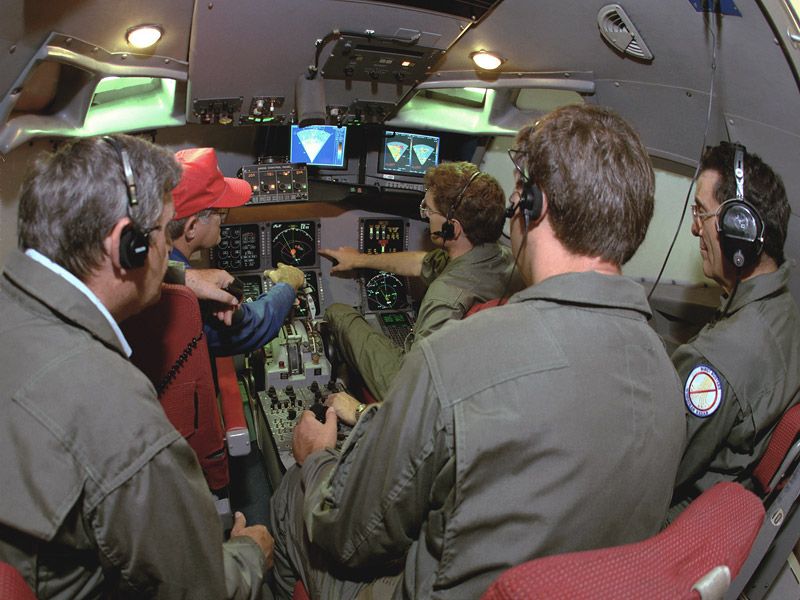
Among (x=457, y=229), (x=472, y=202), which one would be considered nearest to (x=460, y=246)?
(x=457, y=229)

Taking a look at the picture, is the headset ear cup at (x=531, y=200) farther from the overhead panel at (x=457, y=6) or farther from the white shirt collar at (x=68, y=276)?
the overhead panel at (x=457, y=6)

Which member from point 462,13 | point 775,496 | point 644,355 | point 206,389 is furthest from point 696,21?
point 206,389

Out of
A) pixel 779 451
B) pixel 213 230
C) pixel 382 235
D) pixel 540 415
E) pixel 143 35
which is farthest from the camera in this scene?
pixel 382 235

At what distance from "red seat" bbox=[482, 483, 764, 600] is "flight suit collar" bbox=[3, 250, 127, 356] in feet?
2.69

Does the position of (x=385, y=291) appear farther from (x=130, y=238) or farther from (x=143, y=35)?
(x=130, y=238)

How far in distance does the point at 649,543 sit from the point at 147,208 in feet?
3.54

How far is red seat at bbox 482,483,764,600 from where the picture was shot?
0.82 meters

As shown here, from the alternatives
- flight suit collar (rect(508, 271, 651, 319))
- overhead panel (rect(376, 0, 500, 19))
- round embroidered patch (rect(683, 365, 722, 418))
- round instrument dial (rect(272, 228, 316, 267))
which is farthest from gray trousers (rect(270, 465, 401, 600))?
round instrument dial (rect(272, 228, 316, 267))

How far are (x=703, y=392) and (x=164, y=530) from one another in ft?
4.57

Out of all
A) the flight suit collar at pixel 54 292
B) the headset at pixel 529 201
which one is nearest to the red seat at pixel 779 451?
the headset at pixel 529 201

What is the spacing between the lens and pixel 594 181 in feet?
3.89

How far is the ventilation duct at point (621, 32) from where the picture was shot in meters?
2.09

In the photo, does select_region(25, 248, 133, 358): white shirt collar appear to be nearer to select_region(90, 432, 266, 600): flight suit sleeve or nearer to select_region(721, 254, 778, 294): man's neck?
select_region(90, 432, 266, 600): flight suit sleeve

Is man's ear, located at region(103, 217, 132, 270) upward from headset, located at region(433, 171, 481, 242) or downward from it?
downward
